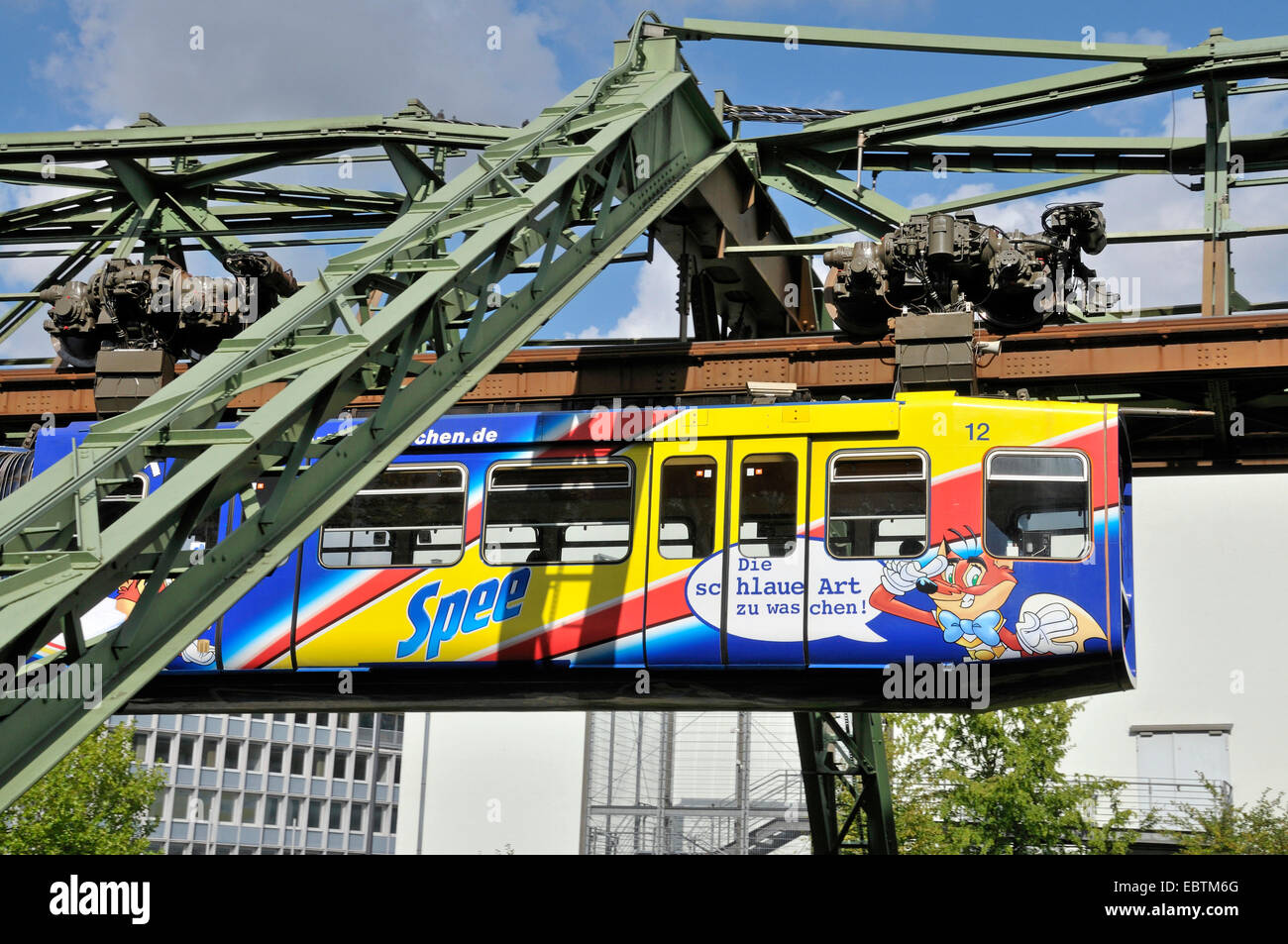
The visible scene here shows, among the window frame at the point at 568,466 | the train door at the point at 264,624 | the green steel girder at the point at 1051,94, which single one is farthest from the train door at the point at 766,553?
the green steel girder at the point at 1051,94

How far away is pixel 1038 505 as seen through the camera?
14.5 m

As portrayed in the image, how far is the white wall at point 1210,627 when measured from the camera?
51281 mm

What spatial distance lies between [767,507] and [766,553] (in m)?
0.48

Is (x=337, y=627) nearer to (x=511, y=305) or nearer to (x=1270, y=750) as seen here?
(x=511, y=305)

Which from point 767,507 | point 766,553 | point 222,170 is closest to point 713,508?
point 767,507

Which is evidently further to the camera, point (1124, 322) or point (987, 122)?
point (987, 122)

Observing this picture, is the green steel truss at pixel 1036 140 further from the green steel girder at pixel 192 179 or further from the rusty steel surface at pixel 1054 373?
the green steel girder at pixel 192 179

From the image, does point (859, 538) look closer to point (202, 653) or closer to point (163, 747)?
point (202, 653)

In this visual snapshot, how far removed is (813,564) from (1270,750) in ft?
137

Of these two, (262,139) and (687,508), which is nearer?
(687,508)

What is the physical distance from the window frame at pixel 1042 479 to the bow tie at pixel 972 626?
0.59 metres

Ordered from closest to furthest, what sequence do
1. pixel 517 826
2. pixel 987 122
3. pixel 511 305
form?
pixel 511 305 → pixel 987 122 → pixel 517 826

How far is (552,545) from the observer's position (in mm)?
15500
